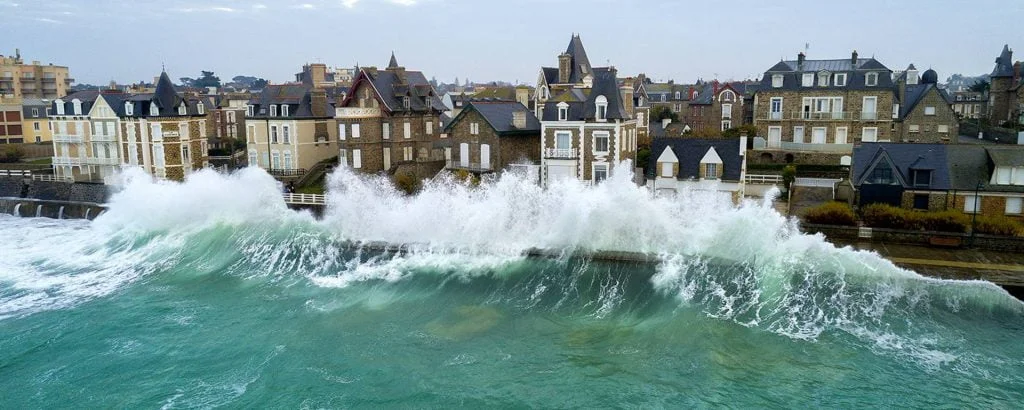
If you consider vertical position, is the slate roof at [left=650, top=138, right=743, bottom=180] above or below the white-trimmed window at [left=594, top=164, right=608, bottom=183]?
above

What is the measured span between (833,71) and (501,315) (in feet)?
97.1

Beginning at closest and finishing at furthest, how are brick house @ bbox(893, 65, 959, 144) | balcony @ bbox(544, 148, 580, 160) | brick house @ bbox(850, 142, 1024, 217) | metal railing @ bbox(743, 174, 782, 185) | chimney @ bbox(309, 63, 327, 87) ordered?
brick house @ bbox(850, 142, 1024, 217)
balcony @ bbox(544, 148, 580, 160)
metal railing @ bbox(743, 174, 782, 185)
brick house @ bbox(893, 65, 959, 144)
chimney @ bbox(309, 63, 327, 87)

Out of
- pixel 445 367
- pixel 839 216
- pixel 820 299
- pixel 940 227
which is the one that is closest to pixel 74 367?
pixel 445 367

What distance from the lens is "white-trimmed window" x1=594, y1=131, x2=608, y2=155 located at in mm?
35156

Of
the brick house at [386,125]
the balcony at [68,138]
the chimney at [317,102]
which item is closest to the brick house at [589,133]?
the brick house at [386,125]

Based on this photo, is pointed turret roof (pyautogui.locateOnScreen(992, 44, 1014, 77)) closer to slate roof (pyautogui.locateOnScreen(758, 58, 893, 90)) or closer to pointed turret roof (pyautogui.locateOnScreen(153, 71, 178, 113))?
slate roof (pyautogui.locateOnScreen(758, 58, 893, 90))

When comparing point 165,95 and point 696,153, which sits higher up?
point 165,95

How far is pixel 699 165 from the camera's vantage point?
3381cm

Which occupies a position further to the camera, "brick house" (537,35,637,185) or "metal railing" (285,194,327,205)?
"metal railing" (285,194,327,205)

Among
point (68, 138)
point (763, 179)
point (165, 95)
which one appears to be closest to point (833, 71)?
point (763, 179)

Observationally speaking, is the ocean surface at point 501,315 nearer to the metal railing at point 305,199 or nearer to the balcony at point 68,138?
the metal railing at point 305,199

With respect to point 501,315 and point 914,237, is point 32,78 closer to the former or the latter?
point 501,315

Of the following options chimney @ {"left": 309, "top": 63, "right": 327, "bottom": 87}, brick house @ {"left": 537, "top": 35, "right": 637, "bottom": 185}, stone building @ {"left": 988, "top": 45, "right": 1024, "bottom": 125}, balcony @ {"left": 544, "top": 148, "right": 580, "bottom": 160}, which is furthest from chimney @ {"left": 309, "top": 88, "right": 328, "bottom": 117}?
stone building @ {"left": 988, "top": 45, "right": 1024, "bottom": 125}

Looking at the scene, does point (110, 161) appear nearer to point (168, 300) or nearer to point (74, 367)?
point (168, 300)
